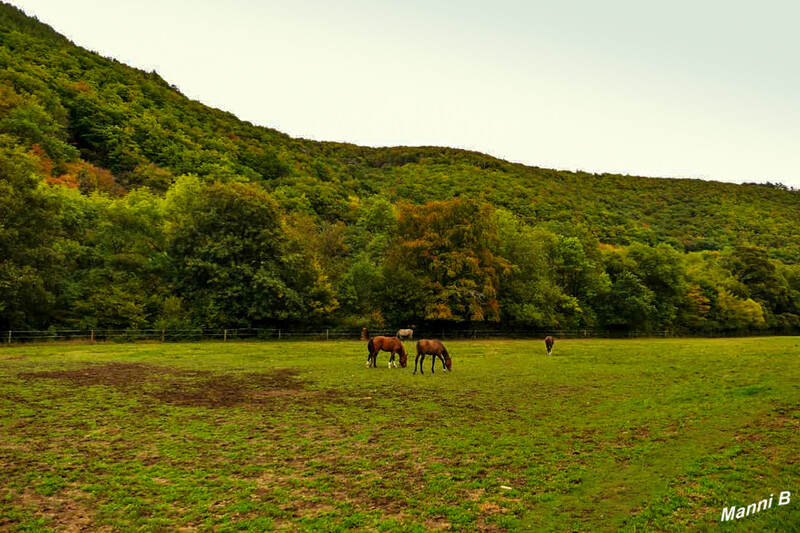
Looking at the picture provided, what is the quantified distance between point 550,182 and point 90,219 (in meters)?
133

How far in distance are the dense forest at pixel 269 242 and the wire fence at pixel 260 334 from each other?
1.05 metres

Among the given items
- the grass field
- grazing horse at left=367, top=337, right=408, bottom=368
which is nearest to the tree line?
the grass field

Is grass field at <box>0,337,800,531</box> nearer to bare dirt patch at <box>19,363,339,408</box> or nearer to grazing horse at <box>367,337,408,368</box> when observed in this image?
bare dirt patch at <box>19,363,339,408</box>

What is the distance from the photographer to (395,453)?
9391 mm

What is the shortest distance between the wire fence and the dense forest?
1.05 metres

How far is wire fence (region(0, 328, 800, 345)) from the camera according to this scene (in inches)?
1342

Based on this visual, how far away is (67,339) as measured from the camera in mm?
34531

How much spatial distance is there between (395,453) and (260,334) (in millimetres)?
34523

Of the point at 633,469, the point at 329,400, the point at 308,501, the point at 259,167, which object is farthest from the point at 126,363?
the point at 259,167

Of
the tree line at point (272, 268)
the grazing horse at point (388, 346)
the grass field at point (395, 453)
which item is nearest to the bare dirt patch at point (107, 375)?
the grass field at point (395, 453)

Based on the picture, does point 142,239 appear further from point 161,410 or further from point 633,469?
point 633,469

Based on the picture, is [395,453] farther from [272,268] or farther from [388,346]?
[272,268]

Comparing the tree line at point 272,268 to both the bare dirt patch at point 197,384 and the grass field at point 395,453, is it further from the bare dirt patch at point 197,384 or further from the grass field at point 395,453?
the grass field at point 395,453

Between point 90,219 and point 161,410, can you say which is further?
point 90,219
